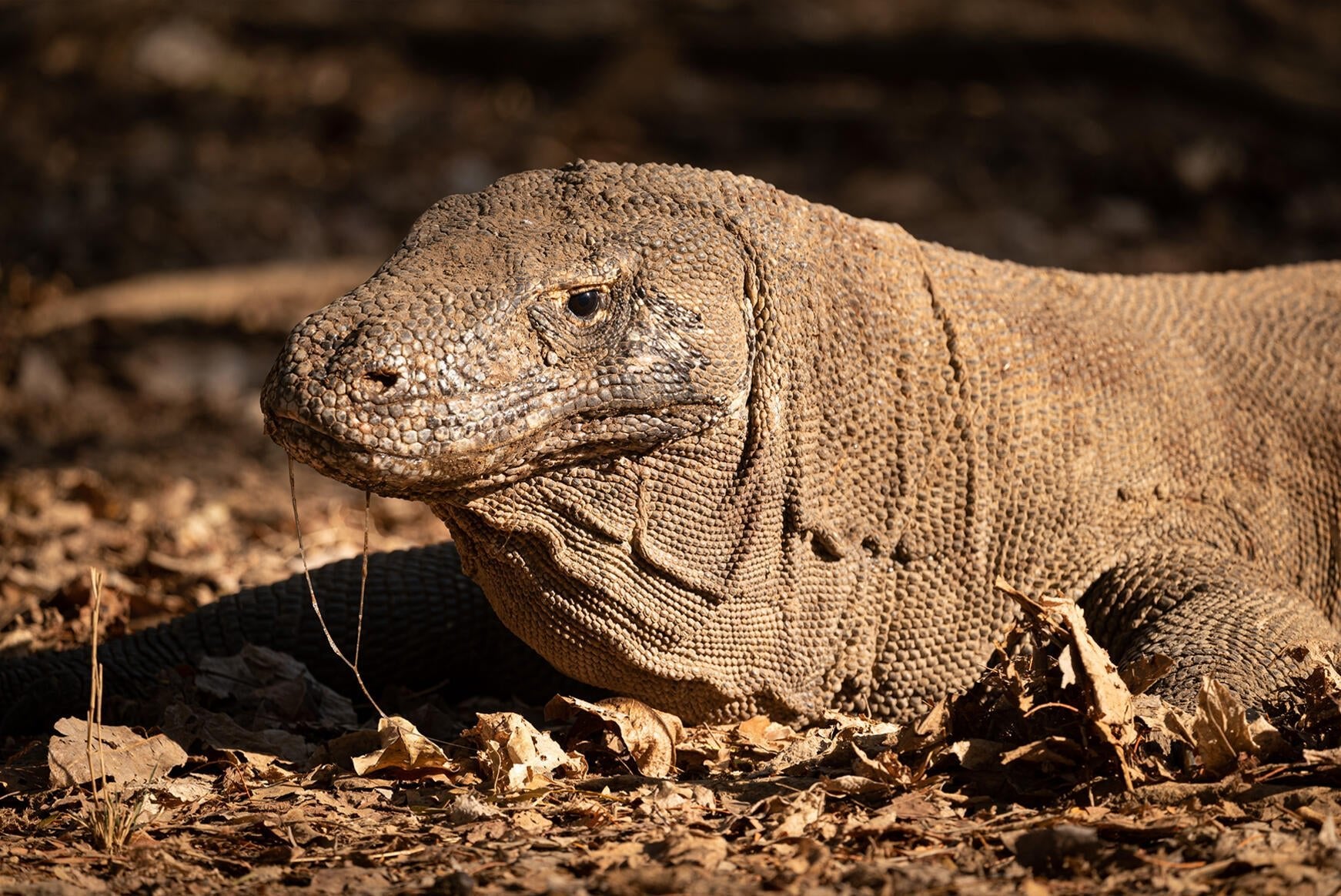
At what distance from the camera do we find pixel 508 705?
5.02 metres

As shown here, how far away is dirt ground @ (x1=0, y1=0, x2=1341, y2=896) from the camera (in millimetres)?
3332

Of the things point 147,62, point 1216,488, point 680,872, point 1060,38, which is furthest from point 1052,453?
point 147,62

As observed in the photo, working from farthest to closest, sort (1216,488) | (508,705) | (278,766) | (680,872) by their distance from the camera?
(508,705) < (1216,488) < (278,766) < (680,872)

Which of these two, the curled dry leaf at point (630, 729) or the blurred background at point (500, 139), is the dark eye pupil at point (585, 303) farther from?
the blurred background at point (500, 139)

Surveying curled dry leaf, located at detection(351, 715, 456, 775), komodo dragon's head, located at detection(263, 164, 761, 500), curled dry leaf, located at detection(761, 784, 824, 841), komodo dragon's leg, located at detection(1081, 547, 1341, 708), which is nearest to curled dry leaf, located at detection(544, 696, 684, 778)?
curled dry leaf, located at detection(351, 715, 456, 775)

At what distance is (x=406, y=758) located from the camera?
4027 millimetres

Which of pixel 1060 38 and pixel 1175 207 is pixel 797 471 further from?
pixel 1060 38

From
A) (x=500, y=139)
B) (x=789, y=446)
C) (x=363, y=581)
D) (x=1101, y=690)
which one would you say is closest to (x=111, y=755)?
(x=363, y=581)

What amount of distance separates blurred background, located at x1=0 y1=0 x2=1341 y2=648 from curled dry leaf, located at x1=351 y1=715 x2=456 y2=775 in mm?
4807

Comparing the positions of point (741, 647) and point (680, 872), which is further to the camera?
point (741, 647)

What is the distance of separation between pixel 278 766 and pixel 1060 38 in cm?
→ 1131

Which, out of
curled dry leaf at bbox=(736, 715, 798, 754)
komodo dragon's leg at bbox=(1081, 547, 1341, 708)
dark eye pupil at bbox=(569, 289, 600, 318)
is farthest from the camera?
curled dry leaf at bbox=(736, 715, 798, 754)

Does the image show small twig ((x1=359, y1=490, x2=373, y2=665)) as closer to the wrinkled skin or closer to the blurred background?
the wrinkled skin

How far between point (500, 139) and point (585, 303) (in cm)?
994
